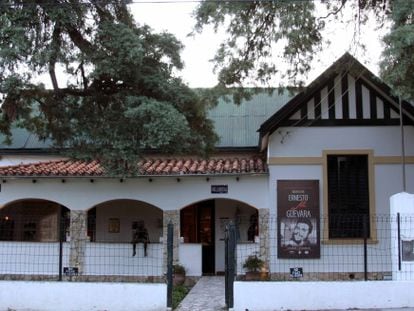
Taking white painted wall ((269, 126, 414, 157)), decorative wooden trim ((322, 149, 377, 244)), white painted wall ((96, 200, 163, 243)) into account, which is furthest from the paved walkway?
white painted wall ((269, 126, 414, 157))

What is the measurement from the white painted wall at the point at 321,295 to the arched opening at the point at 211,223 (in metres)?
8.68

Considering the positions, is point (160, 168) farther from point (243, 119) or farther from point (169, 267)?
point (169, 267)

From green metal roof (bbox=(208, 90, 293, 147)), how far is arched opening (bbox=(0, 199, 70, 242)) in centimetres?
604

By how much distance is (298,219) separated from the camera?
1647cm

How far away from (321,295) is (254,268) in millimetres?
5008

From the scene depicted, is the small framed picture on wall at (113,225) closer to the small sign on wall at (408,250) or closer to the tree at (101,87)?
the tree at (101,87)

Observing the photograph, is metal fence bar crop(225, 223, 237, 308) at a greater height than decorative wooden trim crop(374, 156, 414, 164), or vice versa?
decorative wooden trim crop(374, 156, 414, 164)

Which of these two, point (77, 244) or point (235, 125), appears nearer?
point (77, 244)

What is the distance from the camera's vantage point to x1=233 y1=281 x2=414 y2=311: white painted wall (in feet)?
37.0

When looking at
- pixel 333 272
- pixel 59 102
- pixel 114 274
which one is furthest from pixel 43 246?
pixel 333 272

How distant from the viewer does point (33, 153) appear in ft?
68.5

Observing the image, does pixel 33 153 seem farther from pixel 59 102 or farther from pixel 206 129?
pixel 206 129

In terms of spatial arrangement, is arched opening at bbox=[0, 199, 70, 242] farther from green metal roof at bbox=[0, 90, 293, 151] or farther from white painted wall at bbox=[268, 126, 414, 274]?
white painted wall at bbox=[268, 126, 414, 274]

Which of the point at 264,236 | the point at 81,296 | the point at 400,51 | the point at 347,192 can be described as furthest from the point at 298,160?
the point at 81,296
